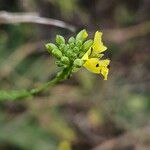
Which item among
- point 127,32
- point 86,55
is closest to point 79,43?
point 86,55

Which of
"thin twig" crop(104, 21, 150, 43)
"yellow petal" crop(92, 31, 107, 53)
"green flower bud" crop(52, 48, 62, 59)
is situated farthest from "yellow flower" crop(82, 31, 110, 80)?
"thin twig" crop(104, 21, 150, 43)

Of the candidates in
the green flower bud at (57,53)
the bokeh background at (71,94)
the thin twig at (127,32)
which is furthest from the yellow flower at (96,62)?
the thin twig at (127,32)

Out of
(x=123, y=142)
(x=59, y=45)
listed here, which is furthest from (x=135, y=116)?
(x=59, y=45)

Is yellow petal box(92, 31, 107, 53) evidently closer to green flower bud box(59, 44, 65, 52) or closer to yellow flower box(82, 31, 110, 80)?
yellow flower box(82, 31, 110, 80)

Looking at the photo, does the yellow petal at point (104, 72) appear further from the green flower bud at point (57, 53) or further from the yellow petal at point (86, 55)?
the green flower bud at point (57, 53)

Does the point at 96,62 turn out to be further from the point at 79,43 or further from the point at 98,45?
the point at 79,43

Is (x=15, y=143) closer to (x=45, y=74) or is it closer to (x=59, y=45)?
(x=45, y=74)
